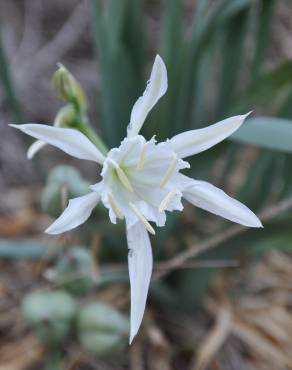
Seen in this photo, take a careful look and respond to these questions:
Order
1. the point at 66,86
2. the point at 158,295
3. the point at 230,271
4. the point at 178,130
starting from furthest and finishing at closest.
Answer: the point at 230,271
the point at 158,295
the point at 178,130
the point at 66,86

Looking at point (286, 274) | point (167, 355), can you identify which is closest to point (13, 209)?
point (167, 355)

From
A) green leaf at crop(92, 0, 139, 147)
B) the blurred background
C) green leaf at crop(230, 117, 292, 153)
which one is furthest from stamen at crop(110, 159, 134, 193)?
green leaf at crop(92, 0, 139, 147)

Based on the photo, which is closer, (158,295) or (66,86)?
(66,86)

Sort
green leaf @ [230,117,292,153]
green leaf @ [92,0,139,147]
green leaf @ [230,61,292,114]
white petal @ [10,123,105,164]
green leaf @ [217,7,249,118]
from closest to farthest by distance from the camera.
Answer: white petal @ [10,123,105,164] < green leaf @ [230,117,292,153] < green leaf @ [230,61,292,114] < green leaf @ [92,0,139,147] < green leaf @ [217,7,249,118]

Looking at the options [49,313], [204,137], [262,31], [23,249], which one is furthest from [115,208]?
[262,31]

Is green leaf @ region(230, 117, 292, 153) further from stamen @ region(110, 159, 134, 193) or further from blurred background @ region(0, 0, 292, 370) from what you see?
stamen @ region(110, 159, 134, 193)

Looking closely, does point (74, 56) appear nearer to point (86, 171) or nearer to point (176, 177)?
point (86, 171)
